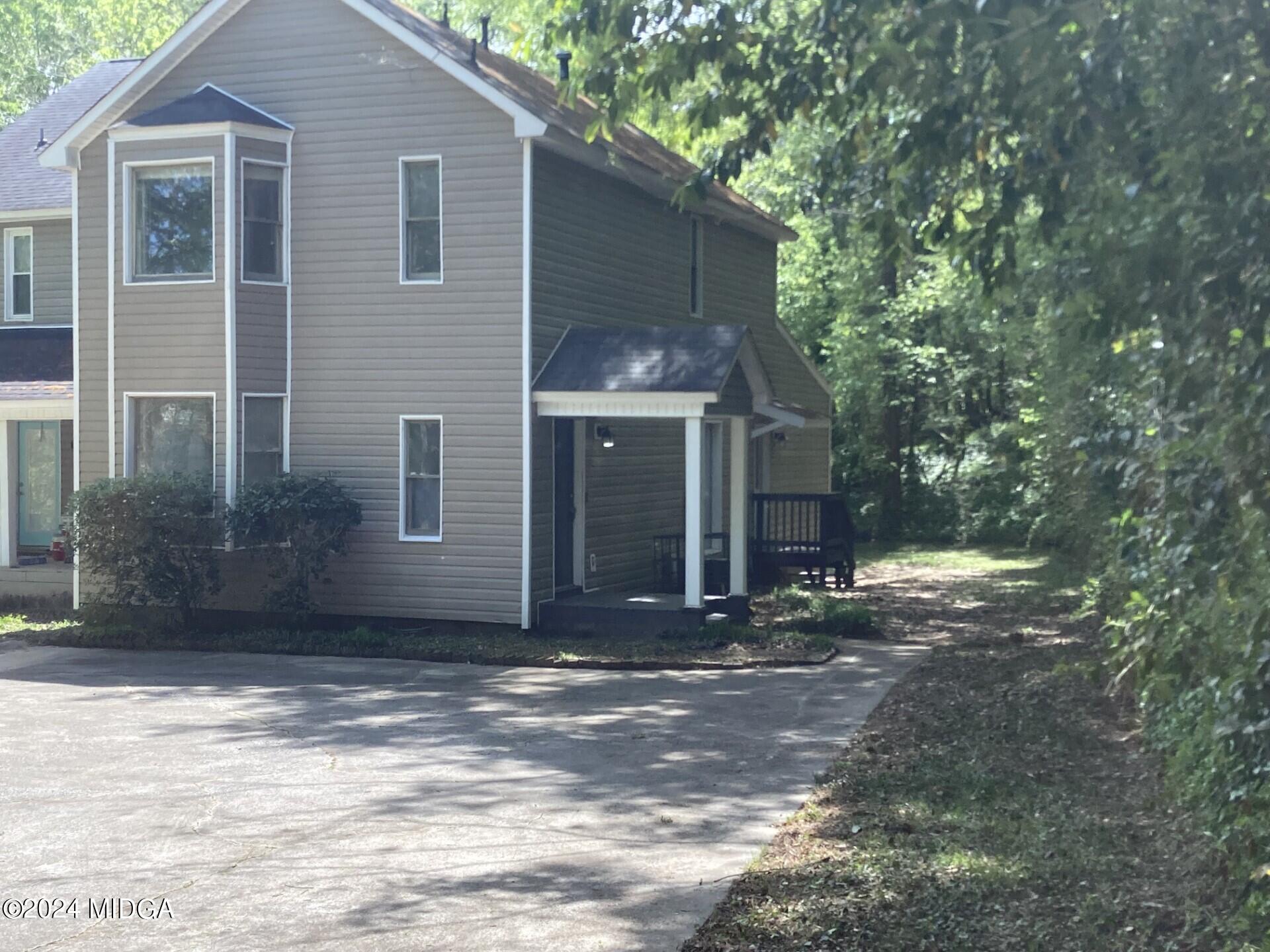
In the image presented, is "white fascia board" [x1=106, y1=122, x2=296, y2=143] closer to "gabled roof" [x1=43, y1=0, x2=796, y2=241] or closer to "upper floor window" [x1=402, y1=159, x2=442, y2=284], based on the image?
"gabled roof" [x1=43, y1=0, x2=796, y2=241]

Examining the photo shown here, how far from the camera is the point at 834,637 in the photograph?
15.7m

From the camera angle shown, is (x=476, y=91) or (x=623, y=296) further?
(x=623, y=296)

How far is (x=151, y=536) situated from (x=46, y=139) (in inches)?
409

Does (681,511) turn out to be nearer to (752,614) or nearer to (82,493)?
(752,614)

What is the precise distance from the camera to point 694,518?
1539cm

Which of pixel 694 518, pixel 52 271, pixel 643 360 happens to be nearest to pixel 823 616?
pixel 694 518

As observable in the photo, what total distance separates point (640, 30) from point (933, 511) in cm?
2438

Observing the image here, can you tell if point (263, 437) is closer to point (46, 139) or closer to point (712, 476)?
point (712, 476)

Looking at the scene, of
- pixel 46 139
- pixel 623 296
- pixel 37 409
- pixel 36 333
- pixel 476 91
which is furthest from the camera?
pixel 46 139

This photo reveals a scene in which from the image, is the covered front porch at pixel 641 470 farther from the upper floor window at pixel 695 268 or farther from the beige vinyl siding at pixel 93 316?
the beige vinyl siding at pixel 93 316

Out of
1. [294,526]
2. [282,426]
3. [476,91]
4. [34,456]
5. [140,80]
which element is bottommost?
[294,526]

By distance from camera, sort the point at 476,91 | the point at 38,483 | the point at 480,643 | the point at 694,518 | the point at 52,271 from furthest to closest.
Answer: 1. the point at 38,483
2. the point at 52,271
3. the point at 476,91
4. the point at 694,518
5. the point at 480,643

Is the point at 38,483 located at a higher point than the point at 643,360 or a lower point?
lower

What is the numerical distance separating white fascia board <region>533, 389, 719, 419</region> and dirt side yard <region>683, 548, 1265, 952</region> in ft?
14.2
